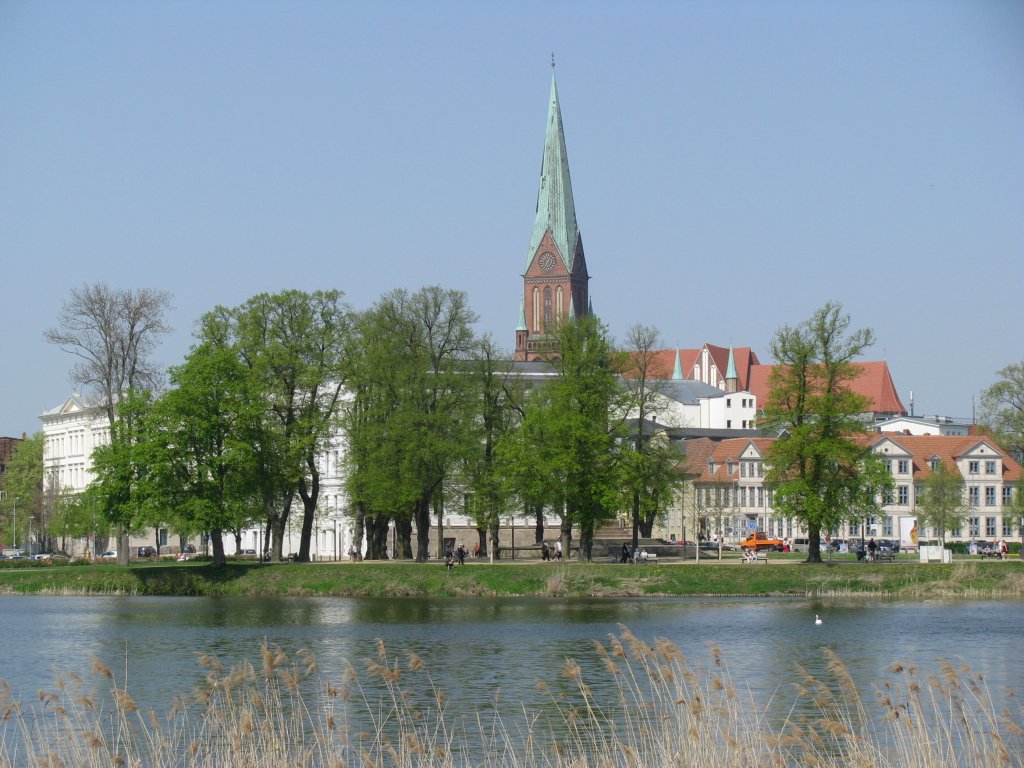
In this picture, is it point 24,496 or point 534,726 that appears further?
point 24,496

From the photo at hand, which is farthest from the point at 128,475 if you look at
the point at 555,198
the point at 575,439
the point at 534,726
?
the point at 555,198

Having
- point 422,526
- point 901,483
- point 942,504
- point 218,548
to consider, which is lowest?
point 218,548

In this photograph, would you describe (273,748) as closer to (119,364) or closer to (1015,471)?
(119,364)

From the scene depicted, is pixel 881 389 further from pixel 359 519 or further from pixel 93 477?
pixel 359 519

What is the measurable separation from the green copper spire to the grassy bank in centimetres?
9979

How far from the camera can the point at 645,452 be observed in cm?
7588

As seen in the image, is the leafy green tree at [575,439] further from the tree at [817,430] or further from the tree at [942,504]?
the tree at [942,504]

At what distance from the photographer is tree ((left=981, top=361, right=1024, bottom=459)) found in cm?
8625

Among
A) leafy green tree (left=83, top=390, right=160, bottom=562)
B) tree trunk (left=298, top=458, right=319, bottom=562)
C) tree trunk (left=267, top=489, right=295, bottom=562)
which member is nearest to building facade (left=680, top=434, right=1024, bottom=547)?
tree trunk (left=298, top=458, right=319, bottom=562)

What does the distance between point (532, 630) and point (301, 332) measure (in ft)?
101

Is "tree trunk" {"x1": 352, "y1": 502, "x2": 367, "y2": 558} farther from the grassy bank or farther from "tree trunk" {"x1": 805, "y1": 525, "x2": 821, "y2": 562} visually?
"tree trunk" {"x1": 805, "y1": 525, "x2": 821, "y2": 562}

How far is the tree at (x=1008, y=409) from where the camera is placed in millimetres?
86250

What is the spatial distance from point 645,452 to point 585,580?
11948mm

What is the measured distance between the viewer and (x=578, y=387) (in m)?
72.9
